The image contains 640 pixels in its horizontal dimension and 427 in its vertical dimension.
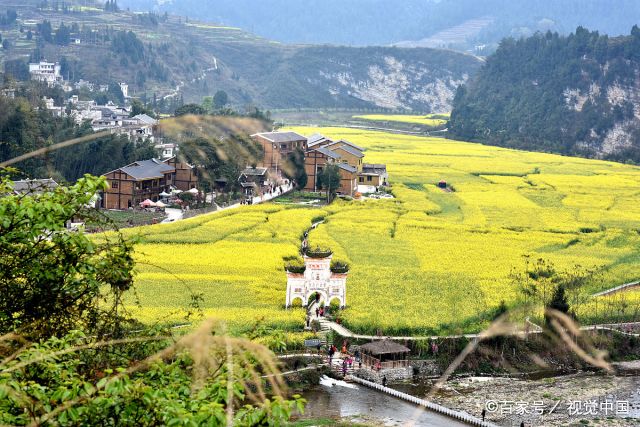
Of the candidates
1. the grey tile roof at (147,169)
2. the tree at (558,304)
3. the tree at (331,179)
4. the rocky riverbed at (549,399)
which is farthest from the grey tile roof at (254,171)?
the rocky riverbed at (549,399)

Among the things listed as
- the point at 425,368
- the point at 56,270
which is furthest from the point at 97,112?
the point at 56,270

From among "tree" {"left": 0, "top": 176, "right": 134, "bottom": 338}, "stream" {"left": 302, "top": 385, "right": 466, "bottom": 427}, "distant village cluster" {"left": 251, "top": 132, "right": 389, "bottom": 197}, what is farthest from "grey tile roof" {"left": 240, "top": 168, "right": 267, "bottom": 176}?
"tree" {"left": 0, "top": 176, "right": 134, "bottom": 338}

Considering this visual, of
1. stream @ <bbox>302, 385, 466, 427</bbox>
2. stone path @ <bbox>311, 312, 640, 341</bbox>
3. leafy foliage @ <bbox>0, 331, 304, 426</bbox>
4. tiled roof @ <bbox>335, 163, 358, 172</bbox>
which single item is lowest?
tiled roof @ <bbox>335, 163, 358, 172</bbox>

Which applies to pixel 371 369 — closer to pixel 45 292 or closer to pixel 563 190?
pixel 45 292

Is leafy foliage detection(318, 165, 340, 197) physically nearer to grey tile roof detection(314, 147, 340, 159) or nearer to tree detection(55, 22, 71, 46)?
grey tile roof detection(314, 147, 340, 159)

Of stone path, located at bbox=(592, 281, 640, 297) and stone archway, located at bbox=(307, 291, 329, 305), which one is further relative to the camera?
stone path, located at bbox=(592, 281, 640, 297)

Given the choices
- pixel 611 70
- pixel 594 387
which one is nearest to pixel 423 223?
pixel 594 387

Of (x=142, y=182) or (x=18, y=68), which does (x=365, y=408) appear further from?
(x=18, y=68)
